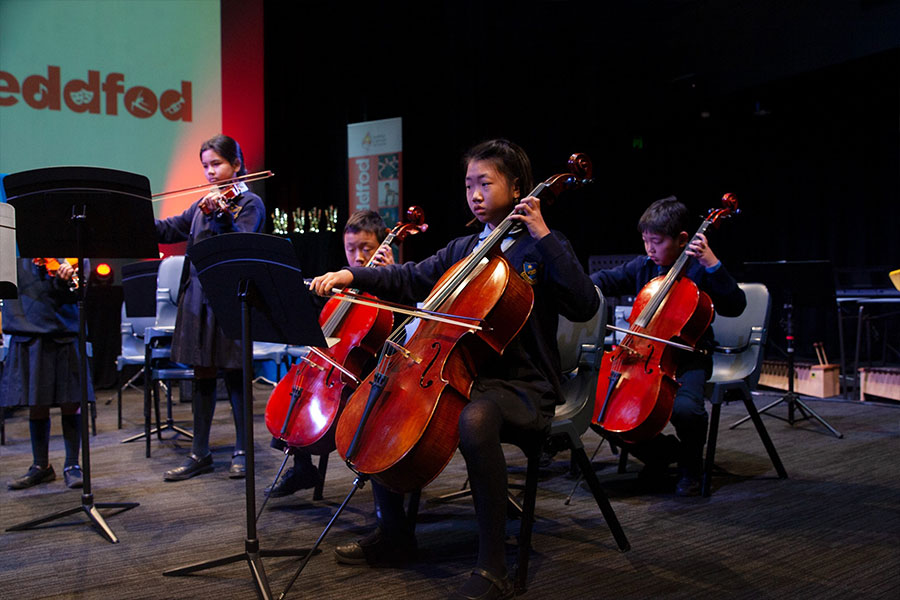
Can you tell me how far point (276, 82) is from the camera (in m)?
8.02

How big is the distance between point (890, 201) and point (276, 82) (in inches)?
263

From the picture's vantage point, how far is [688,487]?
2898mm

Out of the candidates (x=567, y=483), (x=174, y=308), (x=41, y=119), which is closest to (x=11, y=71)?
(x=41, y=119)

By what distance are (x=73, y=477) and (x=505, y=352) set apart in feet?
7.37

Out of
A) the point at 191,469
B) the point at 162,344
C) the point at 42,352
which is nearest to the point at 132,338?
the point at 162,344

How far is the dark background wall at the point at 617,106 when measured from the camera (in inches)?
280

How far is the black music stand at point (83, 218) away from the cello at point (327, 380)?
0.65 m

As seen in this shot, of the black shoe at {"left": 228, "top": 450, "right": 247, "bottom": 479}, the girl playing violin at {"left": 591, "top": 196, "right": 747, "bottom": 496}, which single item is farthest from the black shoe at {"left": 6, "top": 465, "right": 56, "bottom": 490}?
the girl playing violin at {"left": 591, "top": 196, "right": 747, "bottom": 496}

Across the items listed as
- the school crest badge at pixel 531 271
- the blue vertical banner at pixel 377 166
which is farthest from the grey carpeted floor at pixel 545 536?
the blue vertical banner at pixel 377 166

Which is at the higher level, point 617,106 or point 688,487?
point 617,106

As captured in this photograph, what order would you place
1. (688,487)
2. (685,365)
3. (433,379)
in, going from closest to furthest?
(433,379)
(688,487)
(685,365)

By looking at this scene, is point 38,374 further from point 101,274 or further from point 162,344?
point 101,274

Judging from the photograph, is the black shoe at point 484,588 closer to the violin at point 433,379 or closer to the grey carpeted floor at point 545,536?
the grey carpeted floor at point 545,536

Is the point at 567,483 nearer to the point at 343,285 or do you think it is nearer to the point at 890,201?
the point at 343,285
